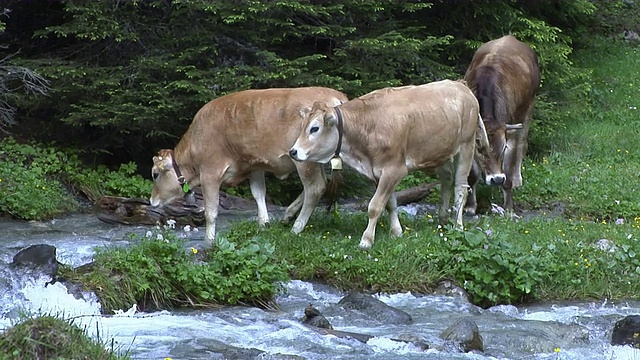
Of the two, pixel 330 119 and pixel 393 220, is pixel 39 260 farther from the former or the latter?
pixel 393 220

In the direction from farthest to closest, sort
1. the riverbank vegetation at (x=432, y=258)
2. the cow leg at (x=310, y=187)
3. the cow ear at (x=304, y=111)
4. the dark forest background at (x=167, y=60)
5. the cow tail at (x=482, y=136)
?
1. the dark forest background at (x=167, y=60)
2. the cow tail at (x=482, y=136)
3. the cow leg at (x=310, y=187)
4. the cow ear at (x=304, y=111)
5. the riverbank vegetation at (x=432, y=258)

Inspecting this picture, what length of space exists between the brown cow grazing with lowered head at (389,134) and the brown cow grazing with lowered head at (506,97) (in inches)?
69.3

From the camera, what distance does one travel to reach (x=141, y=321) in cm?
975

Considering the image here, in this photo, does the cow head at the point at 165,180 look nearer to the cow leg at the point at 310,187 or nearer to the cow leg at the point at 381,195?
the cow leg at the point at 310,187

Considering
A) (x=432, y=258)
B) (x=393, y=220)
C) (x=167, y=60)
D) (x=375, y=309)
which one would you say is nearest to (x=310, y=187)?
(x=393, y=220)

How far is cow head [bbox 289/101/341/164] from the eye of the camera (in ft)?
40.7

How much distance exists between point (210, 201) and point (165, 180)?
2.91ft

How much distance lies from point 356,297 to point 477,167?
546cm

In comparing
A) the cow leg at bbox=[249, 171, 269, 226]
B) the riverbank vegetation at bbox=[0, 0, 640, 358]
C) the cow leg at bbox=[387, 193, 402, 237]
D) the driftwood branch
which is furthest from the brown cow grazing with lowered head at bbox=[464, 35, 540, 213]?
the cow leg at bbox=[249, 171, 269, 226]

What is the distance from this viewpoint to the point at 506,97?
51.9ft

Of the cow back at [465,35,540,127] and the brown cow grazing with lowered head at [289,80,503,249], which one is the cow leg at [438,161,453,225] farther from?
the cow back at [465,35,540,127]

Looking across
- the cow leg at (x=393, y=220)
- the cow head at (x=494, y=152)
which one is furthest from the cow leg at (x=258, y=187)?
the cow head at (x=494, y=152)

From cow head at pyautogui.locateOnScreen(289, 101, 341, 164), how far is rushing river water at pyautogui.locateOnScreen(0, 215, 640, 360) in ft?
5.52

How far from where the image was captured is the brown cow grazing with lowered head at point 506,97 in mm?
15258
